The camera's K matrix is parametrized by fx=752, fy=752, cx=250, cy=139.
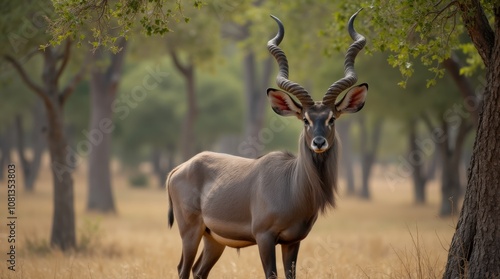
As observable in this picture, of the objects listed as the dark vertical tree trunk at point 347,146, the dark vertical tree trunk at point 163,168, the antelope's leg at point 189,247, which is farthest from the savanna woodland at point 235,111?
the dark vertical tree trunk at point 163,168

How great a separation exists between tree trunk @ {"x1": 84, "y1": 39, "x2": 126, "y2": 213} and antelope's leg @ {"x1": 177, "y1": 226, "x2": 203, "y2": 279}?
15.9 m

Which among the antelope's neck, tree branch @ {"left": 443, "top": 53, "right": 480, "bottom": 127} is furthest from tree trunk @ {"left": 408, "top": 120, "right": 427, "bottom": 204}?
the antelope's neck

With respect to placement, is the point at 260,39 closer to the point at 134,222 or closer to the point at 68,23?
the point at 134,222

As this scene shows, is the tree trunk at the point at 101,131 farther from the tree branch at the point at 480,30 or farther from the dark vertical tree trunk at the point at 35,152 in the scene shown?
the tree branch at the point at 480,30

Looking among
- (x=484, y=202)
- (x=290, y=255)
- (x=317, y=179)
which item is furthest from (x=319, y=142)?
(x=484, y=202)

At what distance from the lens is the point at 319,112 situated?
8391mm

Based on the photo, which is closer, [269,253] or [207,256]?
[269,253]

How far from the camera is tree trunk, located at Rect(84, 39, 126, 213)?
26312 millimetres

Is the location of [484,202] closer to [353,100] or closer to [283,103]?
[353,100]

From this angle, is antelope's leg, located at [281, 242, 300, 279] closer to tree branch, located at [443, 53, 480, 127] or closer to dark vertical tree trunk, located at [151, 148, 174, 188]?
tree branch, located at [443, 53, 480, 127]

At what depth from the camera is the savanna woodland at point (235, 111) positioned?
8195 mm

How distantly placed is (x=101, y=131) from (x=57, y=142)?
12011 millimetres

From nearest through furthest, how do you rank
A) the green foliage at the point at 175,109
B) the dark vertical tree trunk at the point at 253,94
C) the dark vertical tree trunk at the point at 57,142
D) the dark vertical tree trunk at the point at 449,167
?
the dark vertical tree trunk at the point at 57,142 → the dark vertical tree trunk at the point at 449,167 → the dark vertical tree trunk at the point at 253,94 → the green foliage at the point at 175,109

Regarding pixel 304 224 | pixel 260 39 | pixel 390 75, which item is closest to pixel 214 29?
pixel 260 39
